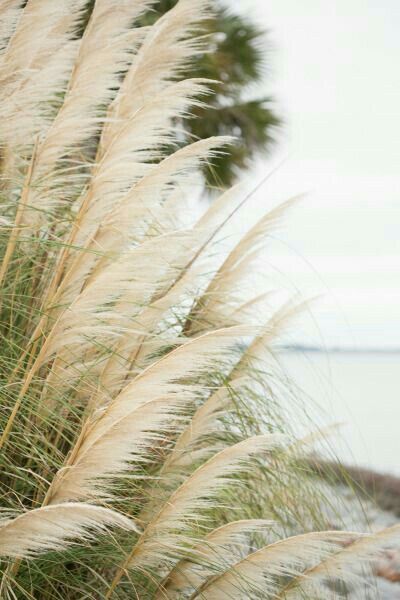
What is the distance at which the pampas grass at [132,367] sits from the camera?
1.37m

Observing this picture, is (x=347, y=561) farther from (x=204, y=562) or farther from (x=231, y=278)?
(x=231, y=278)

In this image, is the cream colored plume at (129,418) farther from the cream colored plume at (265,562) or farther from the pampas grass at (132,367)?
the cream colored plume at (265,562)

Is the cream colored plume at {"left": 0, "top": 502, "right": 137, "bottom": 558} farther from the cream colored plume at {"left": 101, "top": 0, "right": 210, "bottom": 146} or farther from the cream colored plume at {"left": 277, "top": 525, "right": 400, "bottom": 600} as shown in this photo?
the cream colored plume at {"left": 101, "top": 0, "right": 210, "bottom": 146}

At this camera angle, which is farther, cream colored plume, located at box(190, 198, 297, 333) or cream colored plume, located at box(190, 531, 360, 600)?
cream colored plume, located at box(190, 198, 297, 333)

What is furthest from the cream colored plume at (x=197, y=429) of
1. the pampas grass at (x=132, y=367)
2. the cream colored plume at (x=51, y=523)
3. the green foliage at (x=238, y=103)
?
the green foliage at (x=238, y=103)

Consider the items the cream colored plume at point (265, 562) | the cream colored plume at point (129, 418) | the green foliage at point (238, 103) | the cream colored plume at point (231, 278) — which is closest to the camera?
the cream colored plume at point (129, 418)

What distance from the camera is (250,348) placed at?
2.05m

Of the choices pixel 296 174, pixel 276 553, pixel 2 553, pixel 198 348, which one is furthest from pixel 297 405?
pixel 296 174

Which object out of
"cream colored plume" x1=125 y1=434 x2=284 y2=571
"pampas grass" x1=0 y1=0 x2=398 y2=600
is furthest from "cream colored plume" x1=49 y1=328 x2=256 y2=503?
"cream colored plume" x1=125 y1=434 x2=284 y2=571

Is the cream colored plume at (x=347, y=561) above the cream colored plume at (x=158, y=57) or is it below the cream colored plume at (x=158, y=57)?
below

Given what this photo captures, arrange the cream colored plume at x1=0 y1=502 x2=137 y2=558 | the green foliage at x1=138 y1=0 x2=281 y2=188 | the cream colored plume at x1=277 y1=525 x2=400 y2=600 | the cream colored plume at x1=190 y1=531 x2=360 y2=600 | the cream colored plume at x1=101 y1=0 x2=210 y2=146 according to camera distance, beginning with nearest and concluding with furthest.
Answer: the cream colored plume at x1=0 y1=502 x2=137 y2=558 < the cream colored plume at x1=190 y1=531 x2=360 y2=600 < the cream colored plume at x1=277 y1=525 x2=400 y2=600 < the cream colored plume at x1=101 y1=0 x2=210 y2=146 < the green foliage at x1=138 y1=0 x2=281 y2=188

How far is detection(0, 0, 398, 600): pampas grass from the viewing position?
137 cm

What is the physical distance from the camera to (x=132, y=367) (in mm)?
1927

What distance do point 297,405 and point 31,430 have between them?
86 centimetres
